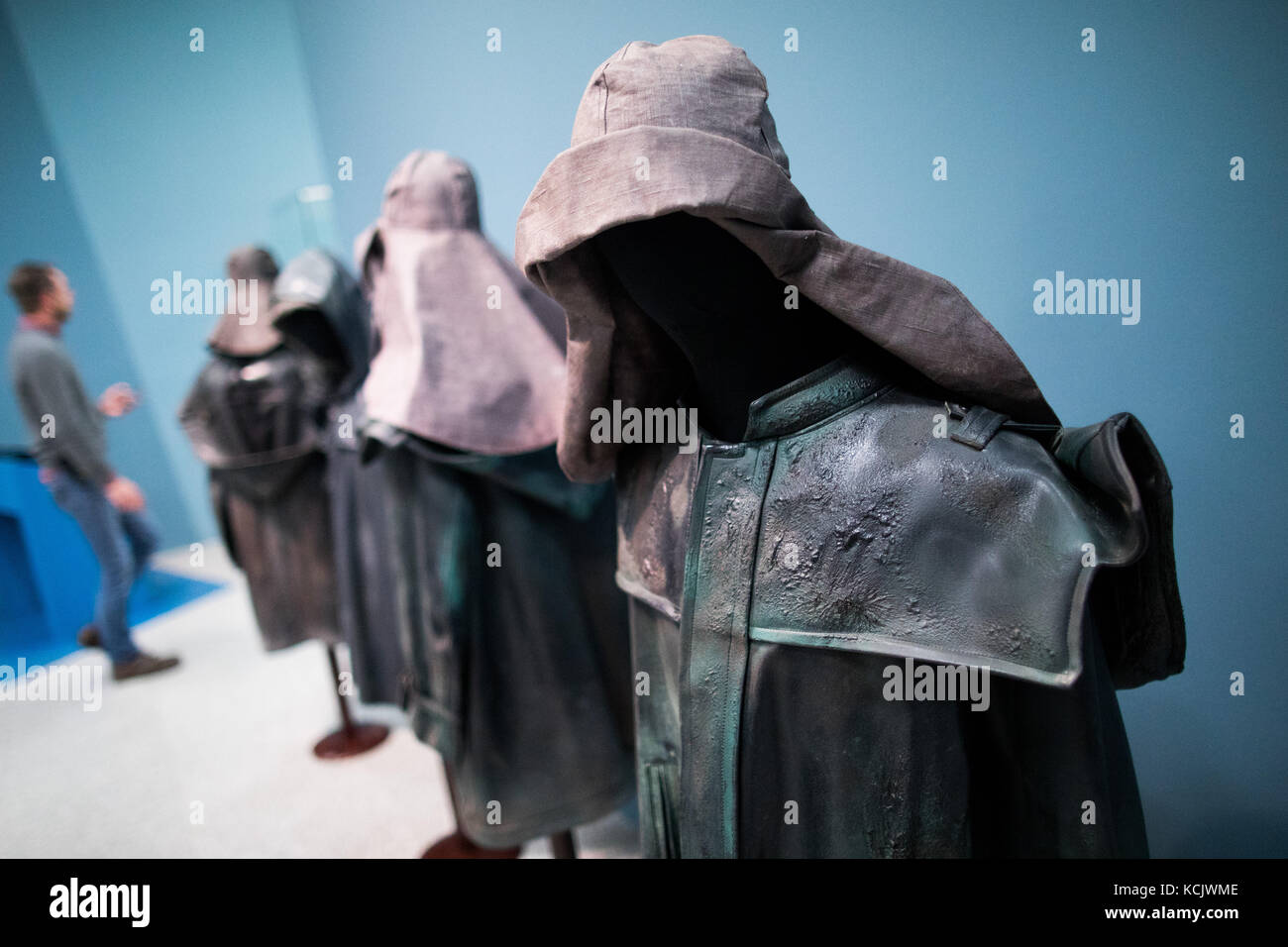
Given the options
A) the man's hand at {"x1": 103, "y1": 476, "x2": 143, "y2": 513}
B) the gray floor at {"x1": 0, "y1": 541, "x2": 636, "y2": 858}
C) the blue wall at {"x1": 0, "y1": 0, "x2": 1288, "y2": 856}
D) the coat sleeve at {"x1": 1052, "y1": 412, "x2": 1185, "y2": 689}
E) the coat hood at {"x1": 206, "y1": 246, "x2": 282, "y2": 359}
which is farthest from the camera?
the coat hood at {"x1": 206, "y1": 246, "x2": 282, "y2": 359}

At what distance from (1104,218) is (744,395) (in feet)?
1.85

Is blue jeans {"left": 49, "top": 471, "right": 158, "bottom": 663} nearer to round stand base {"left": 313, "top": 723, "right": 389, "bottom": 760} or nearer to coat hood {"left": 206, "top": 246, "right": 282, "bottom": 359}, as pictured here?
coat hood {"left": 206, "top": 246, "right": 282, "bottom": 359}

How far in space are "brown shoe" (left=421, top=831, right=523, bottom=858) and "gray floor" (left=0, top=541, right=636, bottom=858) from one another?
2.8 inches

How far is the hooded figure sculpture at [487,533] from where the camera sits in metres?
1.41

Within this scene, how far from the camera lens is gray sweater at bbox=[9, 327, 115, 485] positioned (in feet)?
4.81

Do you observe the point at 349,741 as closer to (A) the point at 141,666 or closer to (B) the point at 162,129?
(A) the point at 141,666

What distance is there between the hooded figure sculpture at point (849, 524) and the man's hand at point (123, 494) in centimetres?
176

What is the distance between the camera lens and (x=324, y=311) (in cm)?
182

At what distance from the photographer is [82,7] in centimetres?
127

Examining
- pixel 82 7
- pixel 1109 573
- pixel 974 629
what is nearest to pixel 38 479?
pixel 82 7

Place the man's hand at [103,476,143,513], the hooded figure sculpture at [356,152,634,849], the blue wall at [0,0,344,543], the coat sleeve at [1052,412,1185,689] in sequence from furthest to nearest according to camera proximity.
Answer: the man's hand at [103,476,143,513]
the hooded figure sculpture at [356,152,634,849]
the blue wall at [0,0,344,543]
the coat sleeve at [1052,412,1185,689]

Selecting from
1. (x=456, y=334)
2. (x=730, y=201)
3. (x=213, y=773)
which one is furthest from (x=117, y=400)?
(x=730, y=201)

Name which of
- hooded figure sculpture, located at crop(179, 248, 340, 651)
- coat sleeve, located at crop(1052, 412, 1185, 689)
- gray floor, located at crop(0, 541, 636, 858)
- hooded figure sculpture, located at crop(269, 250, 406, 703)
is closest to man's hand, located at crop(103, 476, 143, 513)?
hooded figure sculpture, located at crop(179, 248, 340, 651)

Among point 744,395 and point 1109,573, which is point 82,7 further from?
point 1109,573
